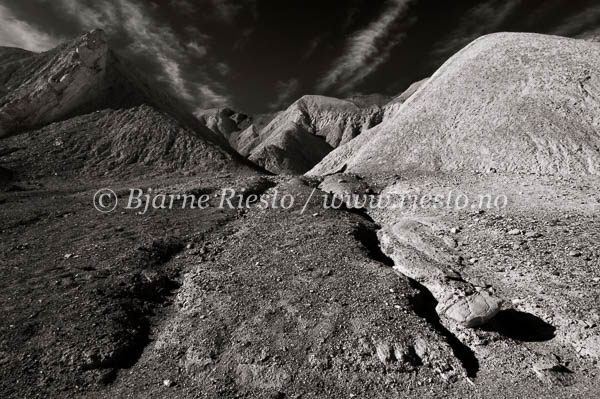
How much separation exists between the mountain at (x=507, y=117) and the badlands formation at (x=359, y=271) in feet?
0.44

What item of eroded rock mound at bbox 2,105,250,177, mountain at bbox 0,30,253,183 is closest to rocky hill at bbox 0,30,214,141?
mountain at bbox 0,30,253,183

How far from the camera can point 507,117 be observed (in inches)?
963

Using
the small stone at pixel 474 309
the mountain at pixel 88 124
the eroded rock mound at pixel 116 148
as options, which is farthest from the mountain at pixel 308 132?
the small stone at pixel 474 309

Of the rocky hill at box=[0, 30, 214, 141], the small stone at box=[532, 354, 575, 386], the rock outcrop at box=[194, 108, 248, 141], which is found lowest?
the small stone at box=[532, 354, 575, 386]

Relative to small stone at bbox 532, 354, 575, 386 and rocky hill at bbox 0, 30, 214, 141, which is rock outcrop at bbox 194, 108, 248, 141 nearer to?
rocky hill at bbox 0, 30, 214, 141

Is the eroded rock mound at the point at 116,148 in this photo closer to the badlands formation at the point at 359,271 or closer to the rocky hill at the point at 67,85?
the badlands formation at the point at 359,271

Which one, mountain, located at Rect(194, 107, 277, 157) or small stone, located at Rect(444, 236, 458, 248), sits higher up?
mountain, located at Rect(194, 107, 277, 157)

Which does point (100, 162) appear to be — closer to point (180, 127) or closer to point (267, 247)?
point (180, 127)

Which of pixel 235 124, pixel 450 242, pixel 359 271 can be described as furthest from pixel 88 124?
pixel 235 124

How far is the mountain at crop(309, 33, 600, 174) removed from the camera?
21.4m

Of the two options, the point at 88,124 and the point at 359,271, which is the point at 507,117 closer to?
the point at 359,271

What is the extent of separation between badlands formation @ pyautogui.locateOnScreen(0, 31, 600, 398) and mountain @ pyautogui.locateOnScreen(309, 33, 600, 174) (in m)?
0.14

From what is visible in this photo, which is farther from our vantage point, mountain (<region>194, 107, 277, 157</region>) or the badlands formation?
mountain (<region>194, 107, 277, 157</region>)

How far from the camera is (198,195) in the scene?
21609 millimetres
